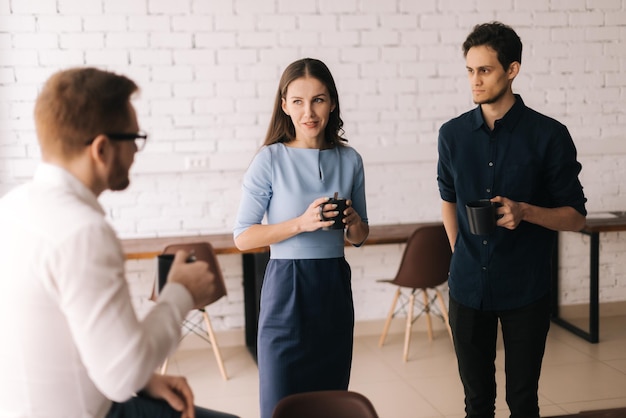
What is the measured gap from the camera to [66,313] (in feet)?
4.14

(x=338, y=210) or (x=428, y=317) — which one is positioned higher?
Answer: (x=338, y=210)

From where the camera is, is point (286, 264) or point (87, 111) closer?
point (87, 111)

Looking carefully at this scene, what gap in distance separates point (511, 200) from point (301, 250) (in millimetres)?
699

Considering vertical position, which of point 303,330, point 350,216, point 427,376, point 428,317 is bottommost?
point 427,376

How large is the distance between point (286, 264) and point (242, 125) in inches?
97.4

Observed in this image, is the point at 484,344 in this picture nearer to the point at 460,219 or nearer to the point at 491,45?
the point at 460,219

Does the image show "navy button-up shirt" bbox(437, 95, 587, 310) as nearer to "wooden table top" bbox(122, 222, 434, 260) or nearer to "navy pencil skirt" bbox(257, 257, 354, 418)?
"navy pencil skirt" bbox(257, 257, 354, 418)

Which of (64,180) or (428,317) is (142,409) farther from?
(428,317)

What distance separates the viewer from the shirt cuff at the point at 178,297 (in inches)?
55.7

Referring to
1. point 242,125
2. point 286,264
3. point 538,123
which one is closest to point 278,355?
point 286,264

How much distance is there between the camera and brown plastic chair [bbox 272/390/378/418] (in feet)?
5.66

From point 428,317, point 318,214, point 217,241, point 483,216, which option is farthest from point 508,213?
point 428,317

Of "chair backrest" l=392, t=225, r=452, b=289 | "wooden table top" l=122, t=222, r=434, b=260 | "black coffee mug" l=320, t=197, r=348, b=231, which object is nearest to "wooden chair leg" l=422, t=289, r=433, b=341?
"chair backrest" l=392, t=225, r=452, b=289

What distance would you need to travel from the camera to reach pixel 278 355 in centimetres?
229
